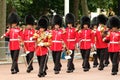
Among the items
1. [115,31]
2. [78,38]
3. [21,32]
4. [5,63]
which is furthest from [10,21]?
[5,63]

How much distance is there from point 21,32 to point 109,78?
405cm

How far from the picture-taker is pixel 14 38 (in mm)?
20219

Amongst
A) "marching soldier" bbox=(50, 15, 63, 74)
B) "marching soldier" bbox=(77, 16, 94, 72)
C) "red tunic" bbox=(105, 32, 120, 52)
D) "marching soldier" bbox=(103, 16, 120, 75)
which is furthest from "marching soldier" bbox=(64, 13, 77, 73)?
"red tunic" bbox=(105, 32, 120, 52)

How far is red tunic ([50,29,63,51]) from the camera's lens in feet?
65.1

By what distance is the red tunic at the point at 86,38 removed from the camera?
69.3ft

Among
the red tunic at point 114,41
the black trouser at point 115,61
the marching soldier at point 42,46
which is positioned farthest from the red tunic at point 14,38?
the black trouser at point 115,61

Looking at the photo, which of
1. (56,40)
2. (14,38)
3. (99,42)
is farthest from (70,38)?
(14,38)

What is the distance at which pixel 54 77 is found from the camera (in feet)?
60.9

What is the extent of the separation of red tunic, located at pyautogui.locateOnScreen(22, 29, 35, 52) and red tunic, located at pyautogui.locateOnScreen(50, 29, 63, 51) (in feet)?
3.19

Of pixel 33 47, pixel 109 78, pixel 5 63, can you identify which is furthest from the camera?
pixel 5 63

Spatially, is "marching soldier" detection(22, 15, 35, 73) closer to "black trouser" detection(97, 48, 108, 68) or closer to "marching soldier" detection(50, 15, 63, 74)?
"marching soldier" detection(50, 15, 63, 74)

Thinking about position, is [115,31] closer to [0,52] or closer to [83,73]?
[83,73]

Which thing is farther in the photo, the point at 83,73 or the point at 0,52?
the point at 0,52

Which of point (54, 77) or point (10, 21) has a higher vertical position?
point (10, 21)
